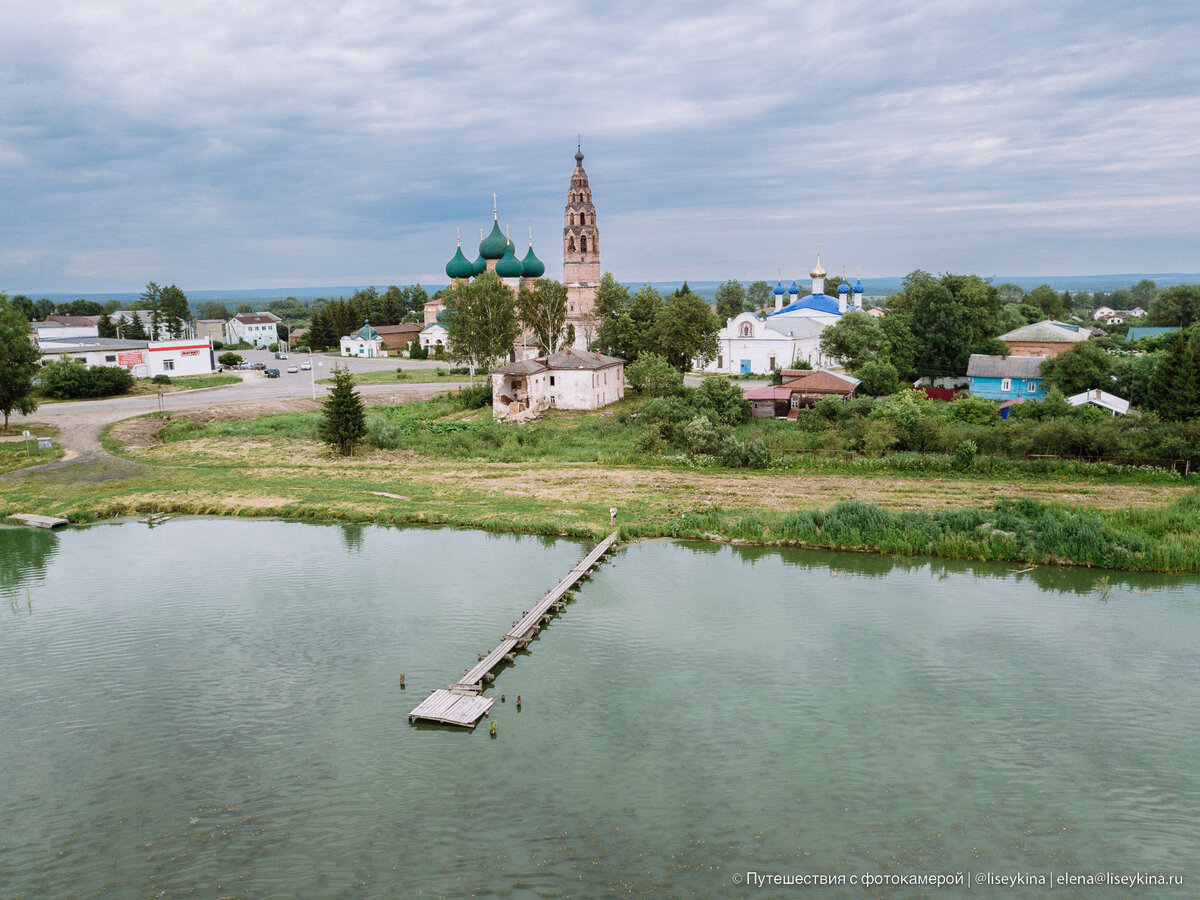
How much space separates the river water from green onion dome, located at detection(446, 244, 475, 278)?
41933 millimetres

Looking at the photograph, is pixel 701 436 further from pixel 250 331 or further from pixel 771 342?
pixel 250 331

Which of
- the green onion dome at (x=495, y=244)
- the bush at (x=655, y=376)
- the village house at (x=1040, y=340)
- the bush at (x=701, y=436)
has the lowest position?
the bush at (x=701, y=436)

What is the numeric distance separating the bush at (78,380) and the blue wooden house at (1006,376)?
148 feet

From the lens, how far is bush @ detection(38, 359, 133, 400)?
42125mm

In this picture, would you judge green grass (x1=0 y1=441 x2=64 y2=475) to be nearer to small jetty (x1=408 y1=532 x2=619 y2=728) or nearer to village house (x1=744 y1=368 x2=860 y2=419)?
small jetty (x1=408 y1=532 x2=619 y2=728)

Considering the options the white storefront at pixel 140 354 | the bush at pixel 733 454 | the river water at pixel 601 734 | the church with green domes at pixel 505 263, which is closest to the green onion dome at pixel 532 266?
the church with green domes at pixel 505 263

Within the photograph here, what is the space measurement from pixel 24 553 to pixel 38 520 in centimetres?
266

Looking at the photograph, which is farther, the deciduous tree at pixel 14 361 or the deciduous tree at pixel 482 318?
the deciduous tree at pixel 482 318

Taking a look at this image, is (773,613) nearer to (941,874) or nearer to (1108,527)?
(941,874)

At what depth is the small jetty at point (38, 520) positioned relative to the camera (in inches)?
881

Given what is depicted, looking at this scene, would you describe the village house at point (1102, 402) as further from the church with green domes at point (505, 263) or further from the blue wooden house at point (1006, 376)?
the church with green domes at point (505, 263)

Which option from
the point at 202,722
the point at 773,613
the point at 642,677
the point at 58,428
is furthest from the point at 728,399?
the point at 58,428

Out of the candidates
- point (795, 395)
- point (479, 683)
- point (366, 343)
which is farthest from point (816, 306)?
point (479, 683)

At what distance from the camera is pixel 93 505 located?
77.9ft
